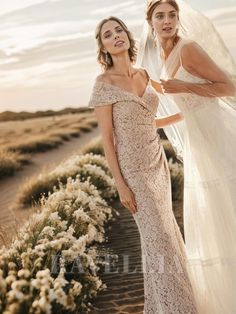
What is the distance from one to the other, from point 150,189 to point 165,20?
130cm

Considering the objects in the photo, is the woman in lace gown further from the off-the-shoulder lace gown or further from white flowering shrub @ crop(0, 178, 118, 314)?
white flowering shrub @ crop(0, 178, 118, 314)

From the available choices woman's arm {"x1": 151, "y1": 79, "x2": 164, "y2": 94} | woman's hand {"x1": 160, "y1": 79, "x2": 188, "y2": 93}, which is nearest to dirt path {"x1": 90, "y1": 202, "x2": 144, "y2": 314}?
woman's arm {"x1": 151, "y1": 79, "x2": 164, "y2": 94}

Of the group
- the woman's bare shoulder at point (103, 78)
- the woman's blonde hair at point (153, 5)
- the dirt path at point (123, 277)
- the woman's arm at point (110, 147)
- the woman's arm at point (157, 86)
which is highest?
the woman's blonde hair at point (153, 5)

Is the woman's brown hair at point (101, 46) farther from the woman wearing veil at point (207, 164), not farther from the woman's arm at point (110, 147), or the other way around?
the woman's arm at point (110, 147)

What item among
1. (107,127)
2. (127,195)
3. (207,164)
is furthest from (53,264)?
(207,164)

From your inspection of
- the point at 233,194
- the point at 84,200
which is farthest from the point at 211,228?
the point at 84,200

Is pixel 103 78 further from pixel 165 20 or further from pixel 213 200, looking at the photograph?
pixel 213 200

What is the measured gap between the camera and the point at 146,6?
4.92 m

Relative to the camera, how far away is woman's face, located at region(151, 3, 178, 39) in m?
4.69

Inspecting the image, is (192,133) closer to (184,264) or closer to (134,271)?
(184,264)

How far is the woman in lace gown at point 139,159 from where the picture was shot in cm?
461

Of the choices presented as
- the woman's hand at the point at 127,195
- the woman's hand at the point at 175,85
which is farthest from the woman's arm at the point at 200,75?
the woman's hand at the point at 127,195

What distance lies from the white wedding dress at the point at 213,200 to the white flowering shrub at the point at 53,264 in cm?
93

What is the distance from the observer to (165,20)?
15.4ft
